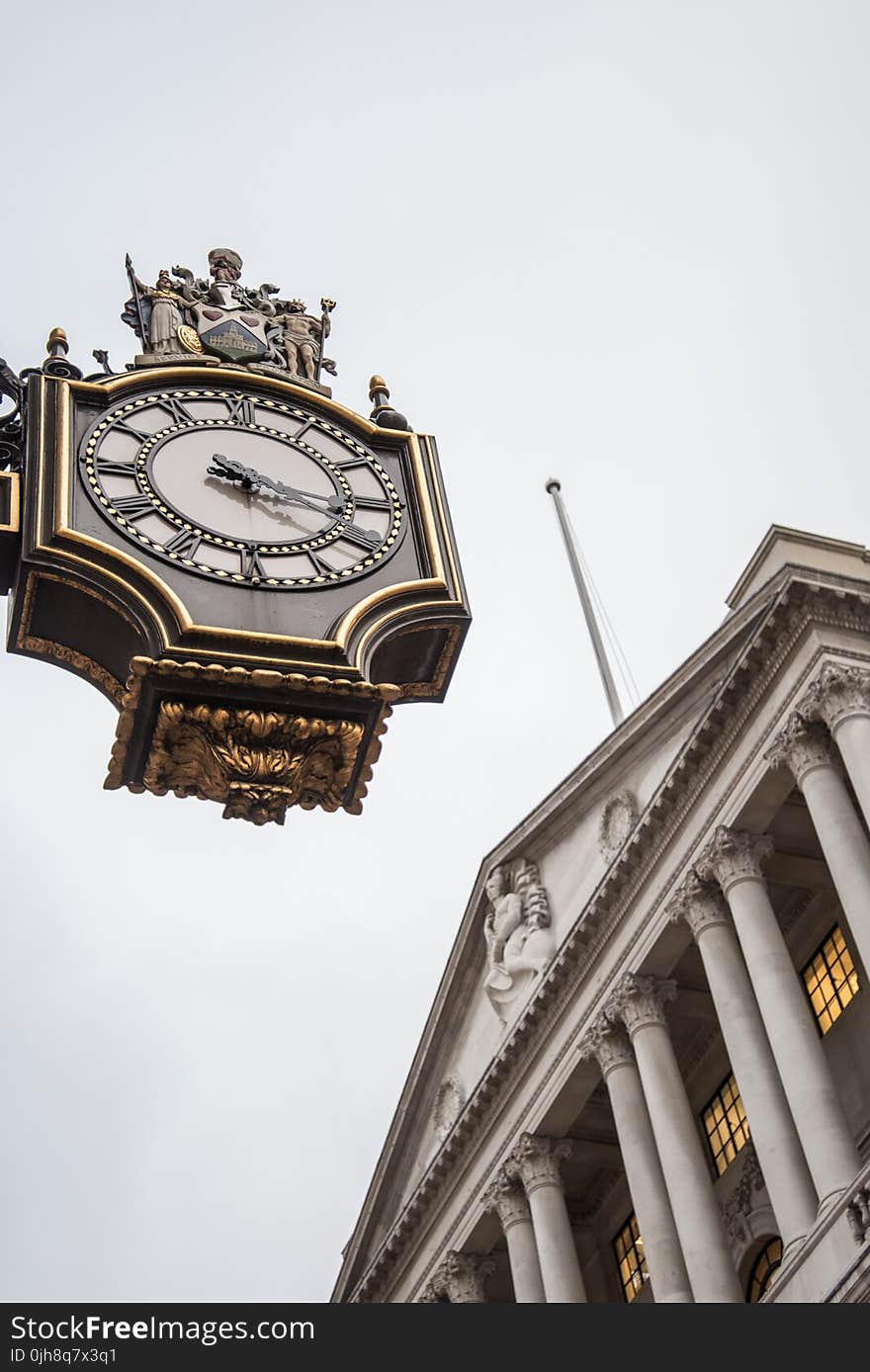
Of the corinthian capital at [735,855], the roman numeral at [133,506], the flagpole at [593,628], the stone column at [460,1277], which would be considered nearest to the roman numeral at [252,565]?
the roman numeral at [133,506]

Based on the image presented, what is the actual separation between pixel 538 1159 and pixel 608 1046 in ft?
10.4

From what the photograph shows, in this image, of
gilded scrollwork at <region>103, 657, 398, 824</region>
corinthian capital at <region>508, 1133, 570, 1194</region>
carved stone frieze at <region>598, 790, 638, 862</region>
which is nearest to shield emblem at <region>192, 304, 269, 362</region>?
gilded scrollwork at <region>103, 657, 398, 824</region>

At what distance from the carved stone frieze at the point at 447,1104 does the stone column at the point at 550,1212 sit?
3.76 metres

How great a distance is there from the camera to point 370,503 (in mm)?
5051

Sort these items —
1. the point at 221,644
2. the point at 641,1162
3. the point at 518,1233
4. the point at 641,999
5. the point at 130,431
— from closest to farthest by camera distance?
the point at 221,644 → the point at 130,431 → the point at 641,1162 → the point at 641,999 → the point at 518,1233

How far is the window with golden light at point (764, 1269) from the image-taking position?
98.7ft

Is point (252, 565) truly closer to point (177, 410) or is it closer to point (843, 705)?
point (177, 410)

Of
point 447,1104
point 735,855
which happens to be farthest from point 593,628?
point 735,855

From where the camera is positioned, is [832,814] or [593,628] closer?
[832,814]

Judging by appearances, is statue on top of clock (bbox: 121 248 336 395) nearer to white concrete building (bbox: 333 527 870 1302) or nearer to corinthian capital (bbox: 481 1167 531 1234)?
white concrete building (bbox: 333 527 870 1302)

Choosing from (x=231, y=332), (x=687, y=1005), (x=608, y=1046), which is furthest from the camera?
(x=687, y=1005)

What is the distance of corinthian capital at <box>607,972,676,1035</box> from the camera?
31.9m

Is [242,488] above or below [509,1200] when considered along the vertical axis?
below

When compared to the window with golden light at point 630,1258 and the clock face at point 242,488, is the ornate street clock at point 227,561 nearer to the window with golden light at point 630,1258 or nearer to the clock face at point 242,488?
the clock face at point 242,488
